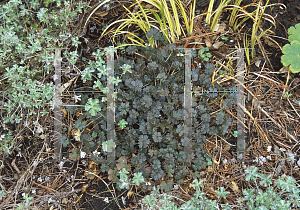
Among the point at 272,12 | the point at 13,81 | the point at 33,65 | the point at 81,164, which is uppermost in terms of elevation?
the point at 272,12

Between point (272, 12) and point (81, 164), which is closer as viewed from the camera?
point (81, 164)

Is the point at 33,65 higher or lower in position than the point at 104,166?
higher

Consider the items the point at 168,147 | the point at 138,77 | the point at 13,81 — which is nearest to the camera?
the point at 168,147

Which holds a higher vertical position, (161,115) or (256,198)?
(161,115)

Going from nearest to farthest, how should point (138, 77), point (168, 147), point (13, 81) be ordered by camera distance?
point (168, 147)
point (138, 77)
point (13, 81)

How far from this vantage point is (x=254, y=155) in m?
2.38

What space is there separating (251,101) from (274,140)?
48 centimetres

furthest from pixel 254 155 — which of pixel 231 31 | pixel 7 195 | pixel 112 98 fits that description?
pixel 7 195

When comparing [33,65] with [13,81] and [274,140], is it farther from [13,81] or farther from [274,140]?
[274,140]

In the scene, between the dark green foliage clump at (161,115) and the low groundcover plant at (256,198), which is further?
the dark green foliage clump at (161,115)

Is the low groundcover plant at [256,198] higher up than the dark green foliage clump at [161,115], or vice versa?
the dark green foliage clump at [161,115]

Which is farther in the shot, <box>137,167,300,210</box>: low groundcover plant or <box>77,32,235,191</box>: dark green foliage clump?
<box>77,32,235,191</box>: dark green foliage clump

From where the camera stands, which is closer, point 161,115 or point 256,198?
point 256,198

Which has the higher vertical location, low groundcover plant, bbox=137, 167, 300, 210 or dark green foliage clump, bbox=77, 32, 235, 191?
dark green foliage clump, bbox=77, 32, 235, 191
